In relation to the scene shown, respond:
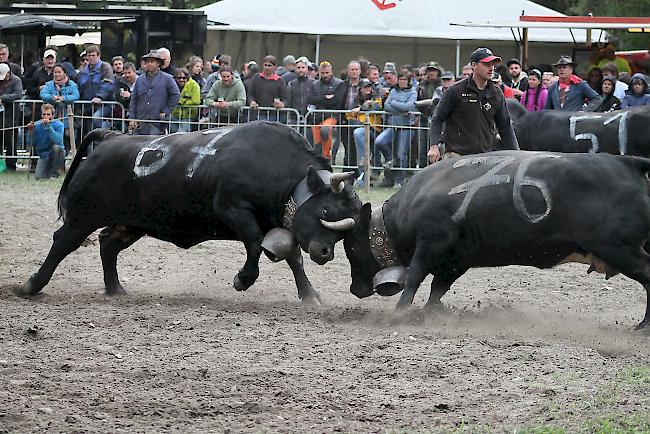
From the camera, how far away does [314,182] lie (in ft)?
29.7

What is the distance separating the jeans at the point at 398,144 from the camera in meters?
17.7

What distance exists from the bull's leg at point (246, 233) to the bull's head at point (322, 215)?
12.7 inches

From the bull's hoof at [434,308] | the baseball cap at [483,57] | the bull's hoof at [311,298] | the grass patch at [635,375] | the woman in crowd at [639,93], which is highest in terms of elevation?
the baseball cap at [483,57]

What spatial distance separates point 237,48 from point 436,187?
18.8 meters

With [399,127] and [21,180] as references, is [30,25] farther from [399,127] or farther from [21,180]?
[399,127]

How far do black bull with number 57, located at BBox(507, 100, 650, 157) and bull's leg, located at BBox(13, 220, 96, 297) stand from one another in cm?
663

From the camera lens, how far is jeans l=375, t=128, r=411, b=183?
17.7m

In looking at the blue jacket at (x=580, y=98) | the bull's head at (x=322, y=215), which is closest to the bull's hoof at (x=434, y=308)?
the bull's head at (x=322, y=215)

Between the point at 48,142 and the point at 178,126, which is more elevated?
the point at 178,126

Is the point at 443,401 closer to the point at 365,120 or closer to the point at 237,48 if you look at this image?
the point at 365,120

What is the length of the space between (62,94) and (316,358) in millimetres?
12296

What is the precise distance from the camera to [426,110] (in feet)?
57.0

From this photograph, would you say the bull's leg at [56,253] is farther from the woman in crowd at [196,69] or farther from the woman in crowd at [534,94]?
the woman in crowd at [196,69]

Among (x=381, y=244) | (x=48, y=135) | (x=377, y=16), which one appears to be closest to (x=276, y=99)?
(x=48, y=135)
